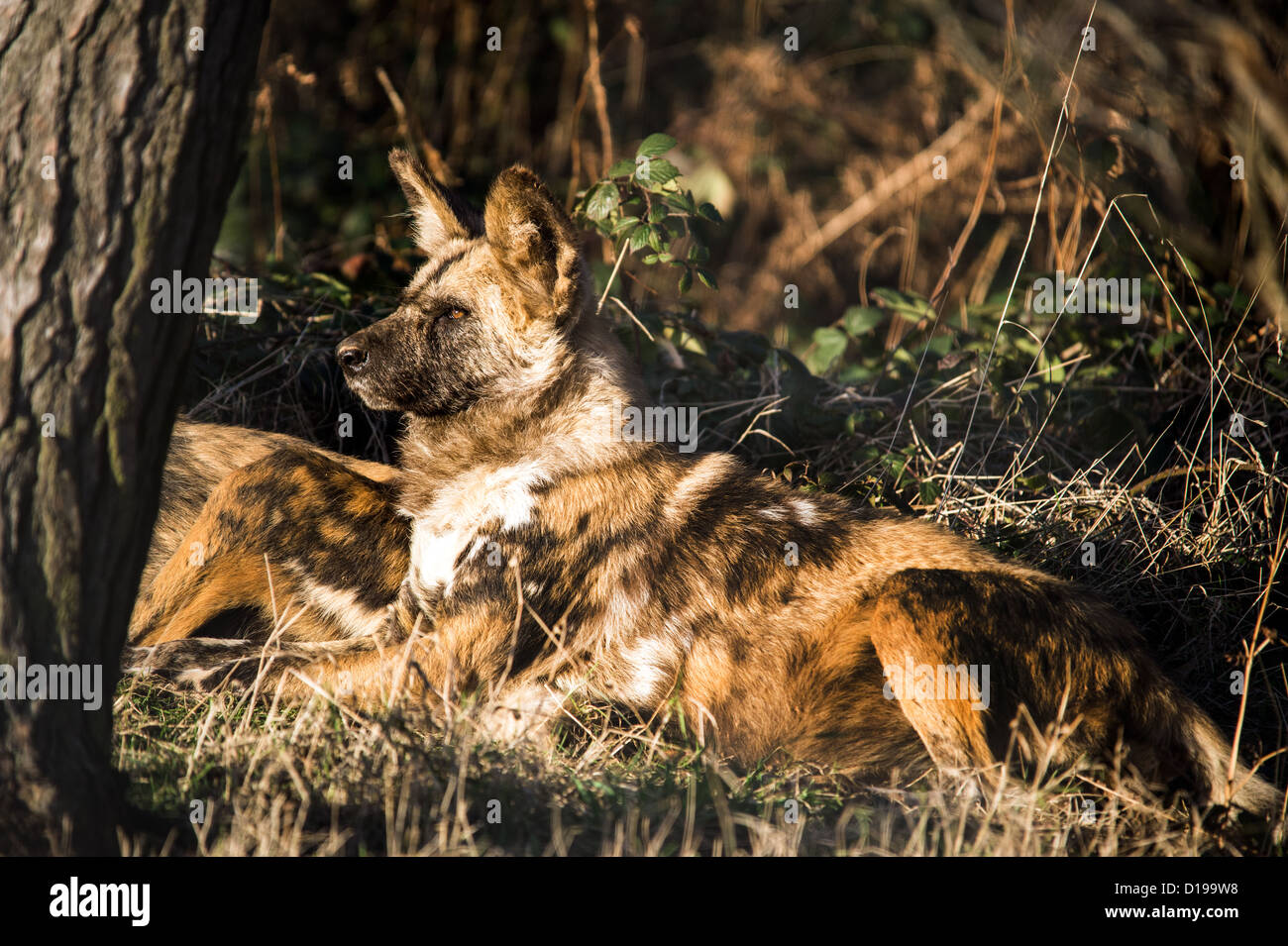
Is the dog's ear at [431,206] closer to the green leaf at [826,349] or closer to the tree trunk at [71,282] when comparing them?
the tree trunk at [71,282]

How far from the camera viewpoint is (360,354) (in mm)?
4312

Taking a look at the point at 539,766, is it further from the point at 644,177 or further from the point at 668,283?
the point at 668,283

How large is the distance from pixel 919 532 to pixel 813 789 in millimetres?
1168

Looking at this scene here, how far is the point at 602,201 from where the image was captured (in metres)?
5.38

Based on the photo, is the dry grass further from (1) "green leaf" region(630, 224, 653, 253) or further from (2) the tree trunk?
(1) "green leaf" region(630, 224, 653, 253)

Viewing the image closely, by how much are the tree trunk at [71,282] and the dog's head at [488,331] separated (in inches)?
66.5

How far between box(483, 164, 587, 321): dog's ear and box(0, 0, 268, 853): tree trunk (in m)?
1.57

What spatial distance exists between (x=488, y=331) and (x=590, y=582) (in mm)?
1111

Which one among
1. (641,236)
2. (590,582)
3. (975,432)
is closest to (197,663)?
(590,582)

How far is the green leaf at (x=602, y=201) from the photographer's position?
537 centimetres

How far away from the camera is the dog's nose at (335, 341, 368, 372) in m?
4.30

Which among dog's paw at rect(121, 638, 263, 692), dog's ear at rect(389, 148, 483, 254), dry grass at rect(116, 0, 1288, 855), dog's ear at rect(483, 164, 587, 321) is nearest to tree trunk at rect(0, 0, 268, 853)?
dry grass at rect(116, 0, 1288, 855)

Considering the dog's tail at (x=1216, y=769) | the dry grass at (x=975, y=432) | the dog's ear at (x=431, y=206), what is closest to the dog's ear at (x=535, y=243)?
the dog's ear at (x=431, y=206)

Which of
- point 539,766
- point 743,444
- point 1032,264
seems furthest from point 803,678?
point 1032,264
